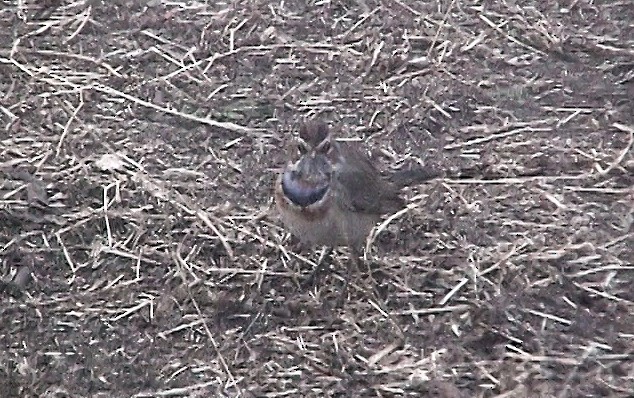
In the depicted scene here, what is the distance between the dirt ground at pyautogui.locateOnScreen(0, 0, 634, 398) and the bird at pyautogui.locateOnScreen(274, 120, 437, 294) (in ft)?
1.04

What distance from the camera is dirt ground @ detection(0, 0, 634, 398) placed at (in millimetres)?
4738

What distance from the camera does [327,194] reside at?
16.0 feet

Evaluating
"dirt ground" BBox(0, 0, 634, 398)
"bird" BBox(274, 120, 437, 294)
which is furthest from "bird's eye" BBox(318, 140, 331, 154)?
"dirt ground" BBox(0, 0, 634, 398)

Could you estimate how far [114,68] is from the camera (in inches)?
256

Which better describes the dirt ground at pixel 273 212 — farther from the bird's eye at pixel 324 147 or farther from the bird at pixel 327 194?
the bird's eye at pixel 324 147

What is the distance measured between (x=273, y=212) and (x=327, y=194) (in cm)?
70

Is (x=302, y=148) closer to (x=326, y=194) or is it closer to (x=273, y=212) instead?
(x=326, y=194)

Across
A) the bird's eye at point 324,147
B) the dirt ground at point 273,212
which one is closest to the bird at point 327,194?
the bird's eye at point 324,147

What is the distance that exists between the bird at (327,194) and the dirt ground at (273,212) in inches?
12.5

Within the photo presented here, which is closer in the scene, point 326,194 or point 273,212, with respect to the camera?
point 326,194

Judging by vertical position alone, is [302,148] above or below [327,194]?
above

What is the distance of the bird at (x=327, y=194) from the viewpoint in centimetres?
483

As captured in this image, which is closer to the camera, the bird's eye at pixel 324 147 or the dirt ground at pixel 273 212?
the dirt ground at pixel 273 212

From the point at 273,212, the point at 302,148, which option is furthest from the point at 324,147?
the point at 273,212
